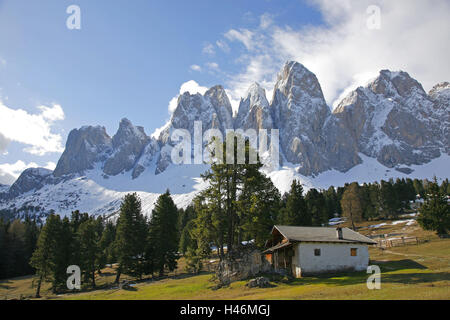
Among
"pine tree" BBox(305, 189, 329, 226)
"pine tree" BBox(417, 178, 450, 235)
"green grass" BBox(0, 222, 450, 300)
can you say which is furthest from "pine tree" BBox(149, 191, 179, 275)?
"pine tree" BBox(417, 178, 450, 235)

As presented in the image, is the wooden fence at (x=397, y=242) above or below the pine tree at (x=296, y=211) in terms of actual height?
below

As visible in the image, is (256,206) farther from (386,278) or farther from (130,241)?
(130,241)

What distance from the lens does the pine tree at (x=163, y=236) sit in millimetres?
48406

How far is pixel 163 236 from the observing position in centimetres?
4928

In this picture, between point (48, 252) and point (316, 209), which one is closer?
point (48, 252)

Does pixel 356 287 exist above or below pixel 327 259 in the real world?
below

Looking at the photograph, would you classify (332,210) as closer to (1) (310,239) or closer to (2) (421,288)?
(1) (310,239)

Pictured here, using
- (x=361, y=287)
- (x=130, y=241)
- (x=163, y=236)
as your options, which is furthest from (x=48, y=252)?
(x=361, y=287)

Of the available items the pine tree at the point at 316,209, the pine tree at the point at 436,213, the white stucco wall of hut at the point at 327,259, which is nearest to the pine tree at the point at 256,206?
the white stucco wall of hut at the point at 327,259

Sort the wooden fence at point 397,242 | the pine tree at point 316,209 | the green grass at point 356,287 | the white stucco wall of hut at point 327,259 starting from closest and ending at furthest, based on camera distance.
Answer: the green grass at point 356,287 < the white stucco wall of hut at point 327,259 < the wooden fence at point 397,242 < the pine tree at point 316,209

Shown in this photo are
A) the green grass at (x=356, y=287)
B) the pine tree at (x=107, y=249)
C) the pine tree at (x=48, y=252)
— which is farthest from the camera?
the pine tree at (x=107, y=249)

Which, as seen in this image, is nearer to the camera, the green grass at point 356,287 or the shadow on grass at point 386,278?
the green grass at point 356,287

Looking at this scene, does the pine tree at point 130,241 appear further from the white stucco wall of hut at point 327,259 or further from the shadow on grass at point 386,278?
the shadow on grass at point 386,278
